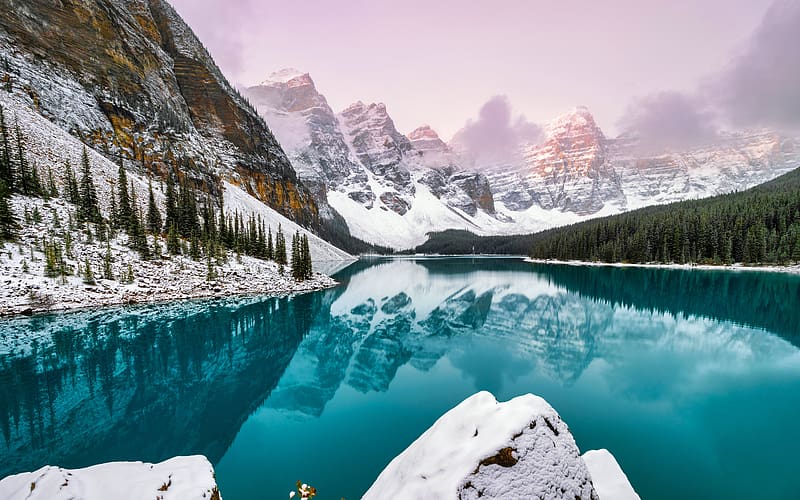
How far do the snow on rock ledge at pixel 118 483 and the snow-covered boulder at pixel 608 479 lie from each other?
6368 millimetres

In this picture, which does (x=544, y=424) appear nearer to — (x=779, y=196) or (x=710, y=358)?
(x=710, y=358)

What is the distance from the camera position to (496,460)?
393 cm

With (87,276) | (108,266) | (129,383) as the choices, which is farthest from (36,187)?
(129,383)

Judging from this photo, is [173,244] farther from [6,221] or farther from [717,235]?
[717,235]

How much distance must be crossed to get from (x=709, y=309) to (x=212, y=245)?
189ft

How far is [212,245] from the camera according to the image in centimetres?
4353

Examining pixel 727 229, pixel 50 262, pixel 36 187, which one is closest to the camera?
pixel 50 262

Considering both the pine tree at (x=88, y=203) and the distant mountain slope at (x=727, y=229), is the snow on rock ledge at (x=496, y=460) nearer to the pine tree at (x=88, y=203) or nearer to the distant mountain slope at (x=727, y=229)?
the pine tree at (x=88, y=203)

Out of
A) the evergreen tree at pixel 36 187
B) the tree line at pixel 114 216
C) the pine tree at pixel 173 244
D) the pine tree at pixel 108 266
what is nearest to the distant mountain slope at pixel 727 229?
the tree line at pixel 114 216

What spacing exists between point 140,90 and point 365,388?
280 ft

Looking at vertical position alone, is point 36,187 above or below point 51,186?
below

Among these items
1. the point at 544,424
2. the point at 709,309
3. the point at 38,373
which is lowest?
the point at 709,309

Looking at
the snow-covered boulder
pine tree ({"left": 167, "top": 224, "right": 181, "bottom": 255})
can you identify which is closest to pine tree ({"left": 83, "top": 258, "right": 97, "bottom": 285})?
pine tree ({"left": 167, "top": 224, "right": 181, "bottom": 255})

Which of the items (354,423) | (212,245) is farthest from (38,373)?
(212,245)
